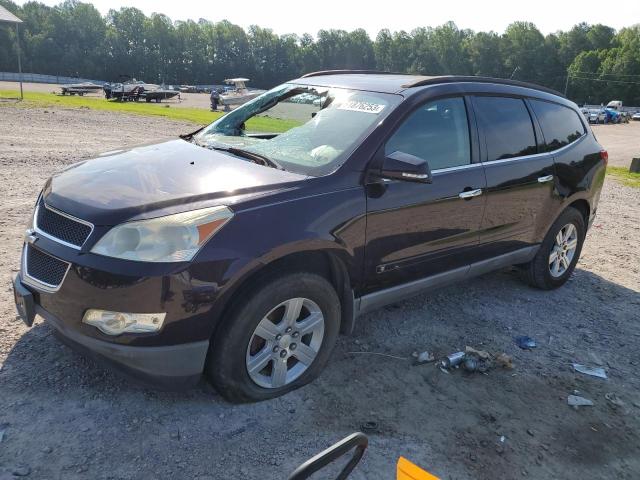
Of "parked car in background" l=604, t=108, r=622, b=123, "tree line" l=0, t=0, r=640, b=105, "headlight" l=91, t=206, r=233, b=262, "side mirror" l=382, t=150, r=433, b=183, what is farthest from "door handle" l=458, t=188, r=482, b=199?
"tree line" l=0, t=0, r=640, b=105

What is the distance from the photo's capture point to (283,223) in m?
3.09

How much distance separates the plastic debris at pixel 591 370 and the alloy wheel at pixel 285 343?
2.07 meters

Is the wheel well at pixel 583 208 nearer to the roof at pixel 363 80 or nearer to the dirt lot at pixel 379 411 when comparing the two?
the dirt lot at pixel 379 411

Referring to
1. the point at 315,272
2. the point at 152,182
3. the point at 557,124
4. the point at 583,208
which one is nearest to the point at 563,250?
the point at 583,208

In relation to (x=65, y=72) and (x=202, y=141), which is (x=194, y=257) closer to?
(x=202, y=141)

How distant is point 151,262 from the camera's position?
275 centimetres

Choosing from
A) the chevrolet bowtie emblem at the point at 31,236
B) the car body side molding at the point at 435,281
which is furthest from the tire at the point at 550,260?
the chevrolet bowtie emblem at the point at 31,236

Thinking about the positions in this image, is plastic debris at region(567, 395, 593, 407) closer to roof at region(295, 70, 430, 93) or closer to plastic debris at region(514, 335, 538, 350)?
plastic debris at region(514, 335, 538, 350)

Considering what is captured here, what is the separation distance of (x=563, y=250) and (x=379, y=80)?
2.74m

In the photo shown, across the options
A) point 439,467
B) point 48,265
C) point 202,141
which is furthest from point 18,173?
point 439,467

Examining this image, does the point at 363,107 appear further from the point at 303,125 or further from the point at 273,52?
the point at 273,52

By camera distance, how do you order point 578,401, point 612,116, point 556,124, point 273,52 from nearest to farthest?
point 578,401 < point 556,124 < point 612,116 < point 273,52

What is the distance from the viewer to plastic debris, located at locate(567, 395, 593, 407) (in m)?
3.66

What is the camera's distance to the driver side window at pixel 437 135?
3840 millimetres
